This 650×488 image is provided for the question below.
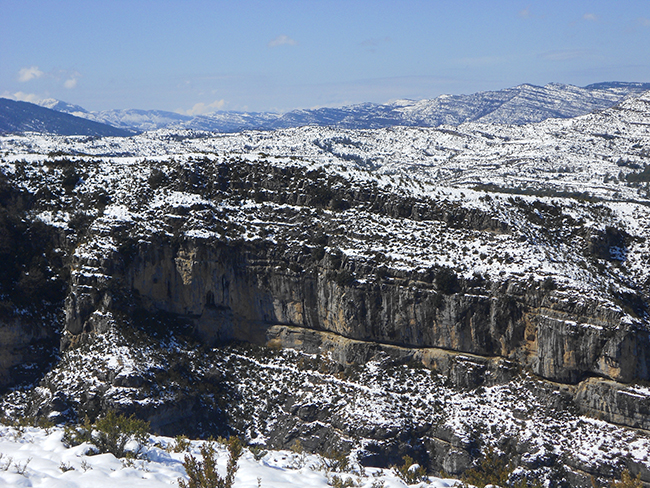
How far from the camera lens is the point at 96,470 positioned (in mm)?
25734

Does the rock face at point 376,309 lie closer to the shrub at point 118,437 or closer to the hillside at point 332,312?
the hillside at point 332,312

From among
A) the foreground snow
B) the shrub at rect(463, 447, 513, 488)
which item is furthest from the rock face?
the foreground snow

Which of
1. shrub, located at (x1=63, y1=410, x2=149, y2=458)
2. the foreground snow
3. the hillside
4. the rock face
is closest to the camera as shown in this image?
the foreground snow

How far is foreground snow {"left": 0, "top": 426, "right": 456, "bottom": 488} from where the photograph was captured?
2430 centimetres

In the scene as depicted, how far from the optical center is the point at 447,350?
217 feet

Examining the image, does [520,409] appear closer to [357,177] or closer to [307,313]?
[307,313]

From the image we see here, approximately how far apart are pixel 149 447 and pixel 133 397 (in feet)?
96.1

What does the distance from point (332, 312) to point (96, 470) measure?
152 ft

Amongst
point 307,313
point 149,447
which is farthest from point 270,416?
point 149,447

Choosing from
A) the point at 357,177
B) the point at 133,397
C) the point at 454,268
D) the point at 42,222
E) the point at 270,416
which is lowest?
the point at 270,416

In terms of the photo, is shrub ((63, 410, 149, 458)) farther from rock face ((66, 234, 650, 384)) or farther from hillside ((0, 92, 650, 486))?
rock face ((66, 234, 650, 384))

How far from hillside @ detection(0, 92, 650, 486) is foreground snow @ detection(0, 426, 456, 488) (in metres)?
26.7

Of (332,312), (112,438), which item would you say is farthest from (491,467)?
(112,438)

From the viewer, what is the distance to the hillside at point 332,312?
2292 inches
